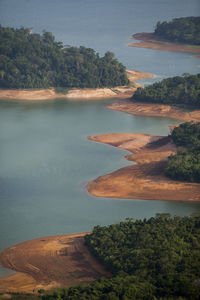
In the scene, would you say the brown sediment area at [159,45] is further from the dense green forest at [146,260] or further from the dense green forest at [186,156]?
the dense green forest at [146,260]

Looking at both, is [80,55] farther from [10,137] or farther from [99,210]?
[99,210]

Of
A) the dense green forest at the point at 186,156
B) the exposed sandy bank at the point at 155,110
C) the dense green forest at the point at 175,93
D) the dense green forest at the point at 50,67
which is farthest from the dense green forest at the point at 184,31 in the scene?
the dense green forest at the point at 186,156

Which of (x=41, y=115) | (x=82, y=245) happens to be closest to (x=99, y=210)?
(x=82, y=245)

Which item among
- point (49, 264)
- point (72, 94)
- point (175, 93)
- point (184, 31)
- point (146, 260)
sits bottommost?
point (49, 264)

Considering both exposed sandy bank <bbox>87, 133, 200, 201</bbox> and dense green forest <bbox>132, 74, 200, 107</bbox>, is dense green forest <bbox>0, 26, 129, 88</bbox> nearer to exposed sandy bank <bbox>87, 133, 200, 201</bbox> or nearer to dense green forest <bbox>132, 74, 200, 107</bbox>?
dense green forest <bbox>132, 74, 200, 107</bbox>

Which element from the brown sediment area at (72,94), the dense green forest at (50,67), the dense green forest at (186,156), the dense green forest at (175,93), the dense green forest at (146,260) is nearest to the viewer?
the dense green forest at (146,260)

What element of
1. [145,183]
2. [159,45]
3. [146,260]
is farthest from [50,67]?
[146,260]

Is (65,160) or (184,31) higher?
(184,31)

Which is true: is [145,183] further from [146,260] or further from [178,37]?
[178,37]
